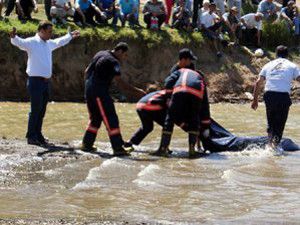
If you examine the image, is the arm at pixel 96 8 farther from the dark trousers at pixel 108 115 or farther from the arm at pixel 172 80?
the dark trousers at pixel 108 115

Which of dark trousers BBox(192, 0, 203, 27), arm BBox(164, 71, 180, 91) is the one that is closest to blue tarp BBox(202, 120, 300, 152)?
arm BBox(164, 71, 180, 91)

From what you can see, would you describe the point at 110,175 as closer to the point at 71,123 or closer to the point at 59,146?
the point at 59,146

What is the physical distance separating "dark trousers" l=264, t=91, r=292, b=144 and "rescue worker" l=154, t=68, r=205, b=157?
1255 millimetres

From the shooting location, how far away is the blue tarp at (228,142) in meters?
12.7

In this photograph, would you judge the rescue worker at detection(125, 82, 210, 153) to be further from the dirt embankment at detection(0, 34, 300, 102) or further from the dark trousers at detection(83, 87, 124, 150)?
the dirt embankment at detection(0, 34, 300, 102)

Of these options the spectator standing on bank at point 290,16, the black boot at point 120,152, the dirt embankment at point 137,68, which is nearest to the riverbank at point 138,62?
the dirt embankment at point 137,68

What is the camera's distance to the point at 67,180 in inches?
377

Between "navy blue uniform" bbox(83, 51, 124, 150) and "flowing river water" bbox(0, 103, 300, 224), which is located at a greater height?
"navy blue uniform" bbox(83, 51, 124, 150)

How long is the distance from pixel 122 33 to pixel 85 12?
1.27m

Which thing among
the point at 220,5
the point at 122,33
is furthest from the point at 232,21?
the point at 122,33

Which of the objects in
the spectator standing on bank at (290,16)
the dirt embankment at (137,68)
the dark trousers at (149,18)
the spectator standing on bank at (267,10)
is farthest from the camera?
the spectator standing on bank at (290,16)

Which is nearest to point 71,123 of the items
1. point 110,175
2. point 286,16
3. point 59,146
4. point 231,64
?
point 59,146

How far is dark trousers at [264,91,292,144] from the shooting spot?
12.5m

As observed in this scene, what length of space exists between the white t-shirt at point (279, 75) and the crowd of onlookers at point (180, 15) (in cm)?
1089
